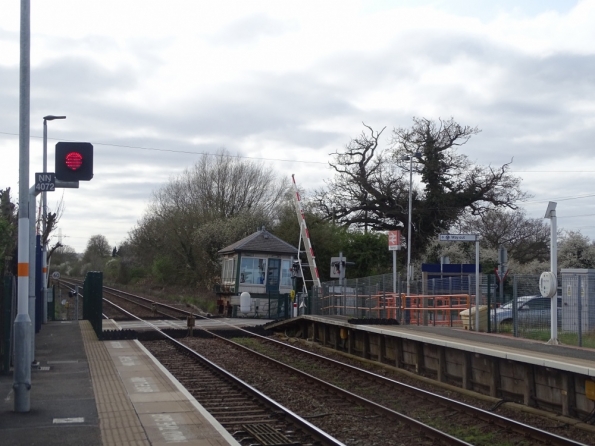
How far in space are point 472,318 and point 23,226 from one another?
44.1ft

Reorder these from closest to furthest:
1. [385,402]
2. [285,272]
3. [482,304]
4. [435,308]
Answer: [385,402] < [482,304] < [435,308] < [285,272]

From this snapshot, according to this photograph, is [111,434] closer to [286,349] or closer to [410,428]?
[410,428]

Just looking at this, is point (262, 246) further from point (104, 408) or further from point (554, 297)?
point (104, 408)

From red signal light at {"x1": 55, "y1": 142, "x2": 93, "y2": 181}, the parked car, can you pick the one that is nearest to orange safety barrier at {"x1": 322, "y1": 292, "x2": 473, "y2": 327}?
the parked car

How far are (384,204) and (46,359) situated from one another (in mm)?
37009

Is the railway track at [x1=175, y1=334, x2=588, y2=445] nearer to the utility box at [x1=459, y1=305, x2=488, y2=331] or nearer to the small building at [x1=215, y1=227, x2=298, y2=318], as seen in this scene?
→ the utility box at [x1=459, y1=305, x2=488, y2=331]

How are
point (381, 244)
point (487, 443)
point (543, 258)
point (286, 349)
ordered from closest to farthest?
1. point (487, 443)
2. point (286, 349)
3. point (381, 244)
4. point (543, 258)

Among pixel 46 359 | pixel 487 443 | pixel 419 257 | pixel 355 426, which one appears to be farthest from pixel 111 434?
pixel 419 257

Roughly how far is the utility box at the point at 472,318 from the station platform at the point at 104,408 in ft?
28.1

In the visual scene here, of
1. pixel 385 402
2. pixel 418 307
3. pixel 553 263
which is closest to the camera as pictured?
pixel 385 402

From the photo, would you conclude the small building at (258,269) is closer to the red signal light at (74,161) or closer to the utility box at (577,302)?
the utility box at (577,302)

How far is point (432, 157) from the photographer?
1956 inches

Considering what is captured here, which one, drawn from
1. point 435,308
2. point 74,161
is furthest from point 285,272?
point 74,161

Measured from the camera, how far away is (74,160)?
10805 millimetres
